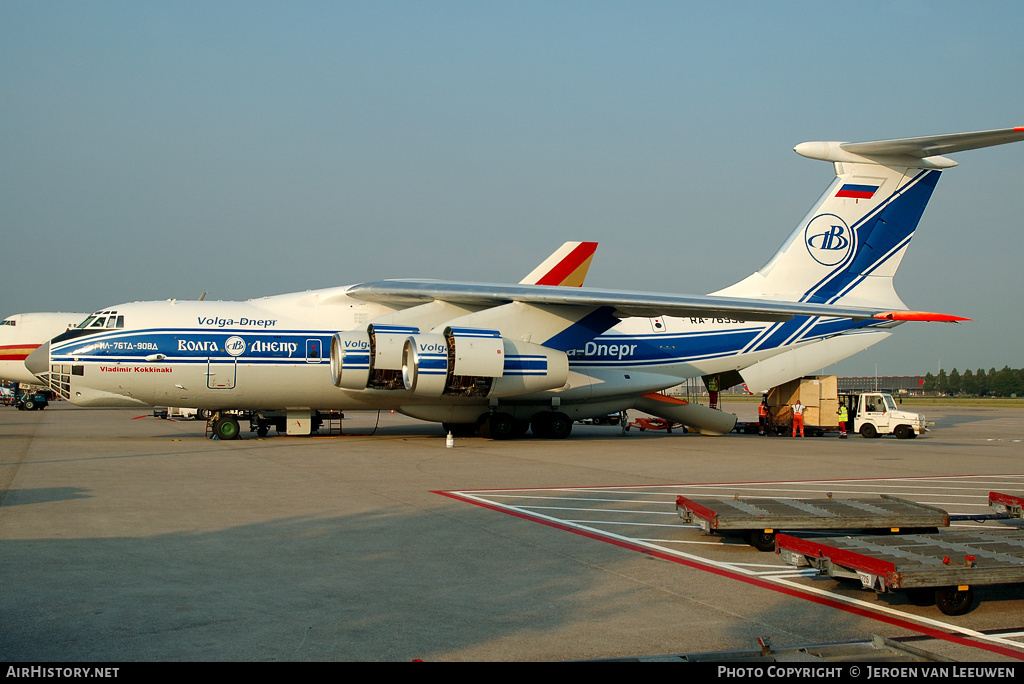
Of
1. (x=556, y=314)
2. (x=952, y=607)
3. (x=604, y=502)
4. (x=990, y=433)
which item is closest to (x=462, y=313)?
(x=556, y=314)

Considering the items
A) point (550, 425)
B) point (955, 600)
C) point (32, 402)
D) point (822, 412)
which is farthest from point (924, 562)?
point (32, 402)

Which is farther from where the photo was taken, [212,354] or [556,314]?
[556,314]

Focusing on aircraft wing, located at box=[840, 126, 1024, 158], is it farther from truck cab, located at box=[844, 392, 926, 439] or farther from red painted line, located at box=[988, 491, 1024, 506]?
red painted line, located at box=[988, 491, 1024, 506]

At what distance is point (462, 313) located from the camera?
60.1 feet

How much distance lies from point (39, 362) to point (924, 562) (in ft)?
55.0

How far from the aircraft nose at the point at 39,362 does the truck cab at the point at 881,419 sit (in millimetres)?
20533

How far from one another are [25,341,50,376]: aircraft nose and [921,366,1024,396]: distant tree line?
122878 millimetres

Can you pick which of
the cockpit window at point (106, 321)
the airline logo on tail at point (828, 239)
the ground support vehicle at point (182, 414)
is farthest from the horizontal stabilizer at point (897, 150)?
the ground support vehicle at point (182, 414)

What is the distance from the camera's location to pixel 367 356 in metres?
16.1

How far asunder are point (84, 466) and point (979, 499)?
12243 mm

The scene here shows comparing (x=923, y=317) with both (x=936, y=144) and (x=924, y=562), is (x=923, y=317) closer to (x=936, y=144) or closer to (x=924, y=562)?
(x=936, y=144)

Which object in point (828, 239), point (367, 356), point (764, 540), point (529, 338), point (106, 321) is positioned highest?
point (828, 239)

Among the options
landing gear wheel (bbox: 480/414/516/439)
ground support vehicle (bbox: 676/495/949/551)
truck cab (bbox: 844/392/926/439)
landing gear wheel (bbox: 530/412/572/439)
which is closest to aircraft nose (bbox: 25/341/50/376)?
landing gear wheel (bbox: 480/414/516/439)

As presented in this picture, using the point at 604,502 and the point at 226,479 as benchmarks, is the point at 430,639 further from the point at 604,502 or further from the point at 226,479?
the point at 226,479
